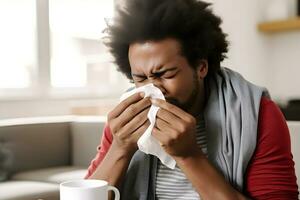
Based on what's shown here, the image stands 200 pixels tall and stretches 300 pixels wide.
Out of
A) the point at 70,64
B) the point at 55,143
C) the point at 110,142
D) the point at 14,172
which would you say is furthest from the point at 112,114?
the point at 70,64

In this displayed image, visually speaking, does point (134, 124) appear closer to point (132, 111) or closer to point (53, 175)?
point (132, 111)

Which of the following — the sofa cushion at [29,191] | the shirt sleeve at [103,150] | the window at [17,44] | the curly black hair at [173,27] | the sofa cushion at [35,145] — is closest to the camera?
the curly black hair at [173,27]

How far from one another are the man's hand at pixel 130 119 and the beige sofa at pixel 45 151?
3.08 feet

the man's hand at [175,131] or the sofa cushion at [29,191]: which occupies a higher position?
the man's hand at [175,131]

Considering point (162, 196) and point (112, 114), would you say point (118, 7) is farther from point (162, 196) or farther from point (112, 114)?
point (162, 196)

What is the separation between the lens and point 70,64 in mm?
3234

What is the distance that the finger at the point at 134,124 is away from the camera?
1088mm

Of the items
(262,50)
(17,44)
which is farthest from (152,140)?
(262,50)

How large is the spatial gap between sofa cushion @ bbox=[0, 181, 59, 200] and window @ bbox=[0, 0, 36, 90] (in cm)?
96

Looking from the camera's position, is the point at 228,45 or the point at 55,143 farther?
the point at 55,143

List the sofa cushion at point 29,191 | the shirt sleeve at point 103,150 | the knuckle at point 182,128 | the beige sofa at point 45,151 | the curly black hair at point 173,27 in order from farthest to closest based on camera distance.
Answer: the beige sofa at point 45,151
the sofa cushion at point 29,191
the shirt sleeve at point 103,150
the curly black hair at point 173,27
the knuckle at point 182,128

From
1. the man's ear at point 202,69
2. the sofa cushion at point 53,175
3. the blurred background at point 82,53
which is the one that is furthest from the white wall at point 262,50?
the man's ear at point 202,69

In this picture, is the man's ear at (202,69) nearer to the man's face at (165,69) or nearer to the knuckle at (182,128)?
the man's face at (165,69)

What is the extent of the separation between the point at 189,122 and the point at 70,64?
231 cm
